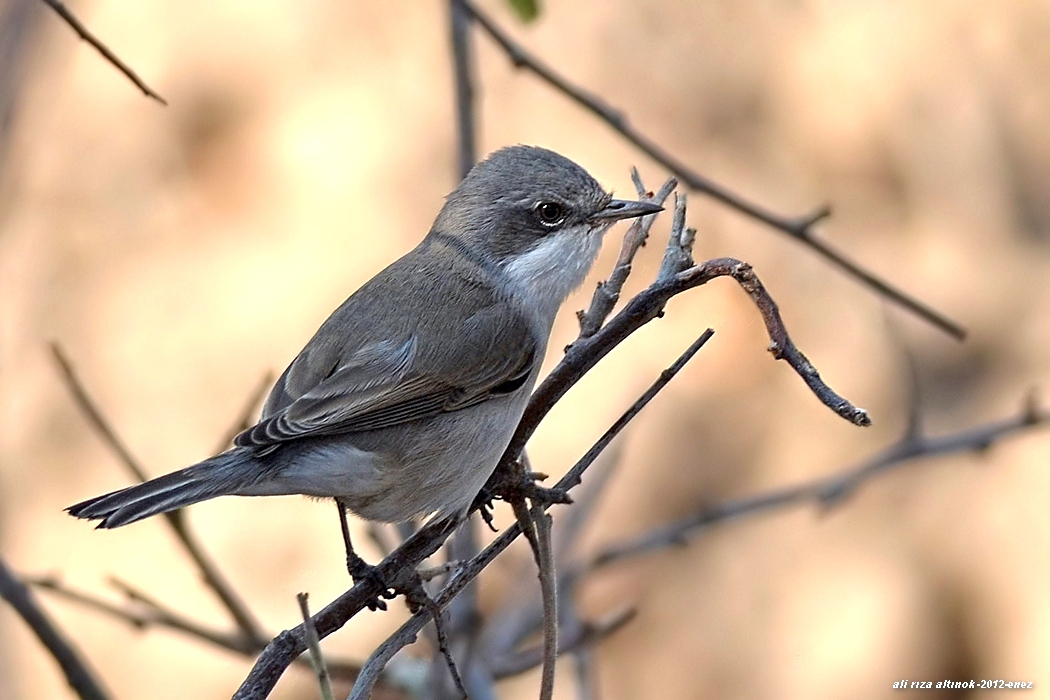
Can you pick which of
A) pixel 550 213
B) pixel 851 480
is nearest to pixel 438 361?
pixel 550 213

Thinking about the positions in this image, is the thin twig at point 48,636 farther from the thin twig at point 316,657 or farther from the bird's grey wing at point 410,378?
the thin twig at point 316,657

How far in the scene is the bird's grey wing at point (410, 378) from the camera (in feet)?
12.5

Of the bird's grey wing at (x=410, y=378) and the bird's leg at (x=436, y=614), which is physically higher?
the bird's grey wing at (x=410, y=378)

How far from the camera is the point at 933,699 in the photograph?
6.80 m

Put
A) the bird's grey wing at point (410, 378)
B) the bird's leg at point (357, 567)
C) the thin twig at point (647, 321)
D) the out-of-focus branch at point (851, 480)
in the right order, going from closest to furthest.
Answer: the thin twig at point (647, 321) < the bird's leg at point (357, 567) < the bird's grey wing at point (410, 378) < the out-of-focus branch at point (851, 480)

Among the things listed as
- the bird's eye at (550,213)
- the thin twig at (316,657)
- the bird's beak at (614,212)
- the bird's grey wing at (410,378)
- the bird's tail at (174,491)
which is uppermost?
the bird's eye at (550,213)

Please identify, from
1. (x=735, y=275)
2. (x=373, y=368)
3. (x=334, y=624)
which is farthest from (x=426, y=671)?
(x=735, y=275)

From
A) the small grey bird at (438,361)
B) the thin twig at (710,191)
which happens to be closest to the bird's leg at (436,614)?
the small grey bird at (438,361)

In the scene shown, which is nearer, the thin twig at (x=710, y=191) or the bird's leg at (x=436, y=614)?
the bird's leg at (x=436, y=614)

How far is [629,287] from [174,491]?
13.9 ft

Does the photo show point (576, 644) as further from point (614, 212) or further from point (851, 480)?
point (614, 212)

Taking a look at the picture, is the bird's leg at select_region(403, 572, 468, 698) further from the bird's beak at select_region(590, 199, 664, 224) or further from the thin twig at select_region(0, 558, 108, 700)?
the bird's beak at select_region(590, 199, 664, 224)

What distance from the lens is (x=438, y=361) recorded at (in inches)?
161

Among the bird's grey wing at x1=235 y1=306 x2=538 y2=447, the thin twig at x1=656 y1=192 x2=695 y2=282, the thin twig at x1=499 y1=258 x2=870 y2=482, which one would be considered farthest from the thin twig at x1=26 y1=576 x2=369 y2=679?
the thin twig at x1=656 y1=192 x2=695 y2=282
